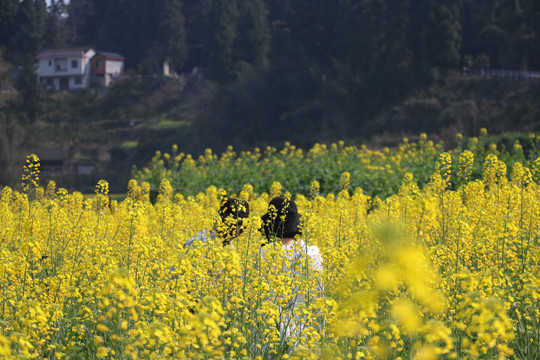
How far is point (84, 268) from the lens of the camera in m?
4.25

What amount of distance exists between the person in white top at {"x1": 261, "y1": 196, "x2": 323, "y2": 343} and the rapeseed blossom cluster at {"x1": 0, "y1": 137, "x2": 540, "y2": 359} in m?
0.03

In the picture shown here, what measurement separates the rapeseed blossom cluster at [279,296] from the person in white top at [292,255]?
0.03 metres

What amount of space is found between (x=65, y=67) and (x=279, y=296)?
61523 millimetres

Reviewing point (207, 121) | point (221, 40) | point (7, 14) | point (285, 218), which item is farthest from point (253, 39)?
point (285, 218)

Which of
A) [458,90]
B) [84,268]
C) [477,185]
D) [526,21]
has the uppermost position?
[526,21]

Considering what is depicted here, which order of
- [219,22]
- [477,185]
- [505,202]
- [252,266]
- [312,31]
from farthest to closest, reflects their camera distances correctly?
[219,22], [312,31], [477,185], [505,202], [252,266]

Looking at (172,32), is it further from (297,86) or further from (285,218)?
(285,218)

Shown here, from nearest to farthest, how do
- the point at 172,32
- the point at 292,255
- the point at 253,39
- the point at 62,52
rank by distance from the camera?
the point at 292,255, the point at 253,39, the point at 172,32, the point at 62,52

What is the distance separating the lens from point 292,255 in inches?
164

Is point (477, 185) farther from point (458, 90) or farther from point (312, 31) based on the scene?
point (312, 31)

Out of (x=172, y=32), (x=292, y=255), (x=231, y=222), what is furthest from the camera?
(x=172, y=32)

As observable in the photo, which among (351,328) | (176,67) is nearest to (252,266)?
(351,328)

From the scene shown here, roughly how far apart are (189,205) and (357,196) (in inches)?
80.8

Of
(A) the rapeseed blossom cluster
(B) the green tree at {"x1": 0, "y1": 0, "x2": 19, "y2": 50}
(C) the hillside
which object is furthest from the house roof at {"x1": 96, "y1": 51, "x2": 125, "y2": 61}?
(A) the rapeseed blossom cluster
